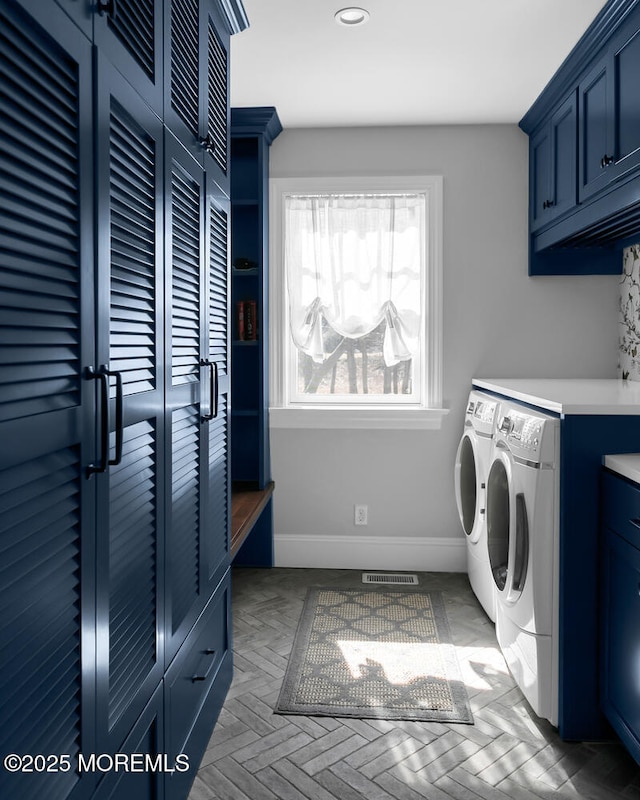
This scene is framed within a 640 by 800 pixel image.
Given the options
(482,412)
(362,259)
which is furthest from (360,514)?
(362,259)

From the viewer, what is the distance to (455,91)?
309cm

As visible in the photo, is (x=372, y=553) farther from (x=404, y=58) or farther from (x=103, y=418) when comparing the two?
(x=103, y=418)

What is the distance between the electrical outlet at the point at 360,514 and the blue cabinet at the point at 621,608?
1793 millimetres

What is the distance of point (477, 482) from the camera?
3.01m

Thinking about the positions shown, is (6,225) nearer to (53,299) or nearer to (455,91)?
(53,299)

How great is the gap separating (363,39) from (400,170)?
106 cm

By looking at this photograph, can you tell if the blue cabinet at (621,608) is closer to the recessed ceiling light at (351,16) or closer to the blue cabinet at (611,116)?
the blue cabinet at (611,116)

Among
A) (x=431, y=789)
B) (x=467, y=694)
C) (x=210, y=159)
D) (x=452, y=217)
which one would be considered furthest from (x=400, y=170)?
(x=431, y=789)

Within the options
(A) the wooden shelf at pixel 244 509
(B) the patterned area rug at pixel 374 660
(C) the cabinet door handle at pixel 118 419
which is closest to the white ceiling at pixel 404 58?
(C) the cabinet door handle at pixel 118 419

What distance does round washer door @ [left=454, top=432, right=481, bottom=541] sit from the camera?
322cm

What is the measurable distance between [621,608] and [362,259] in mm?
2324

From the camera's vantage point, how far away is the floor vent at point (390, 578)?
3.50 metres

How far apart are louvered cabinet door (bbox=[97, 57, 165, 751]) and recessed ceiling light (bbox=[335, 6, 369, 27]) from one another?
130 cm

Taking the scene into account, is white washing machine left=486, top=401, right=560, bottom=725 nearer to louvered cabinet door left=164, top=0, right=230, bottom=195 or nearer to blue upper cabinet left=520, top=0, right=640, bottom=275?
blue upper cabinet left=520, top=0, right=640, bottom=275
